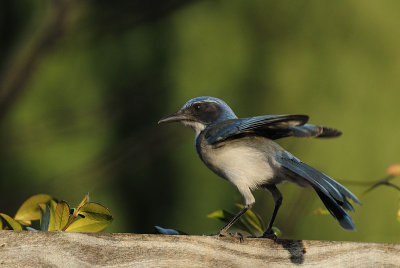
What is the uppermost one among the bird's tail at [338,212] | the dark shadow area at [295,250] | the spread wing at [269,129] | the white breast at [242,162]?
the spread wing at [269,129]

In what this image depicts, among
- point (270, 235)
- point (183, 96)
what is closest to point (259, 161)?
point (270, 235)

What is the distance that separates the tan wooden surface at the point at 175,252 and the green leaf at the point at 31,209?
0.18 m

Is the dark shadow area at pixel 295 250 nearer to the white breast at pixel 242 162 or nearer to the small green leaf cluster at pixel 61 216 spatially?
the white breast at pixel 242 162

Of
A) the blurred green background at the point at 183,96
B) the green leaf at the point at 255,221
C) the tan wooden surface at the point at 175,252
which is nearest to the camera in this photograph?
the tan wooden surface at the point at 175,252

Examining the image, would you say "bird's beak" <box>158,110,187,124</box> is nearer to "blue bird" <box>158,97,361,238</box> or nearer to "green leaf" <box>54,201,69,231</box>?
"blue bird" <box>158,97,361,238</box>

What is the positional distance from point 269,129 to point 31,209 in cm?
46

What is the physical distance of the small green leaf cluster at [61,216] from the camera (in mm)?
1138

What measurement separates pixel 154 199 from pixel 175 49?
0.67m

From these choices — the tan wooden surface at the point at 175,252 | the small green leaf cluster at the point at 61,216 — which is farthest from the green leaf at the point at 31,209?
the tan wooden surface at the point at 175,252

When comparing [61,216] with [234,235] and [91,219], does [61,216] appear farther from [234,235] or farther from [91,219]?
[234,235]

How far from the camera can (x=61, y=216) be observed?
1.15 meters

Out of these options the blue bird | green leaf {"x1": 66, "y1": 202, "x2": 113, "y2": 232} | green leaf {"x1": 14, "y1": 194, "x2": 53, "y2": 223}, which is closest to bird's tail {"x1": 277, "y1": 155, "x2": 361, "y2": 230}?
the blue bird

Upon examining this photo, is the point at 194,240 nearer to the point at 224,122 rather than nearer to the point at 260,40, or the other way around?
the point at 224,122

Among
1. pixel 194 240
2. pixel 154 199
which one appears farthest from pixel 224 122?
pixel 154 199
